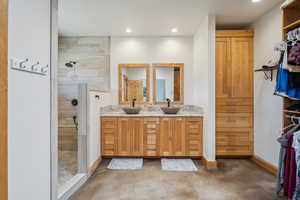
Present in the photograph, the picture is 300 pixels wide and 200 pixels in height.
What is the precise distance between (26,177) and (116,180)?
1435mm

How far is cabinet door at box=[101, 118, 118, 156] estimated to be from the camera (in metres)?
3.29

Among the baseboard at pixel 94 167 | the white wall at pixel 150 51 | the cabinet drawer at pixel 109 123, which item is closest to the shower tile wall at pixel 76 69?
the white wall at pixel 150 51

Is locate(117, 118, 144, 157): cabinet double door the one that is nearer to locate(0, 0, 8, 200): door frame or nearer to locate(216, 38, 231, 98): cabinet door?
locate(216, 38, 231, 98): cabinet door

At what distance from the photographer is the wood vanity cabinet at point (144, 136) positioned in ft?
10.8

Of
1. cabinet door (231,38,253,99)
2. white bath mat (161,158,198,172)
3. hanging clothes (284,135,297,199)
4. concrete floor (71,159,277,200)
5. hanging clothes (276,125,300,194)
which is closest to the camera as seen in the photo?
hanging clothes (284,135,297,199)

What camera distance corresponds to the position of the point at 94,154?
2891 millimetres

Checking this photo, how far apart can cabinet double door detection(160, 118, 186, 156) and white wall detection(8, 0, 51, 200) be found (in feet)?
6.94

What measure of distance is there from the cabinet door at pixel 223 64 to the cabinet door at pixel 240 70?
8 cm

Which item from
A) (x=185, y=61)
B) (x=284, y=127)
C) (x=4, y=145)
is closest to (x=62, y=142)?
(x=4, y=145)

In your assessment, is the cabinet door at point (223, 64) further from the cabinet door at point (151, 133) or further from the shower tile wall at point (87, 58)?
the shower tile wall at point (87, 58)

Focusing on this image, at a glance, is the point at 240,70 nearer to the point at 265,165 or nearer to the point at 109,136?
the point at 265,165

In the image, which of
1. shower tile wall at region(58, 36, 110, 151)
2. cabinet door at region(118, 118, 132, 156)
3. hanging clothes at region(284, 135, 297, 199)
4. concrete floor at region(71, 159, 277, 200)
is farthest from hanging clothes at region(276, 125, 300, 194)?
shower tile wall at region(58, 36, 110, 151)

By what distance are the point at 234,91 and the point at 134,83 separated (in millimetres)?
2129

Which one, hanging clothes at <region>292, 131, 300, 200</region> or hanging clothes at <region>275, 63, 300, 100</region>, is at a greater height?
hanging clothes at <region>275, 63, 300, 100</region>
